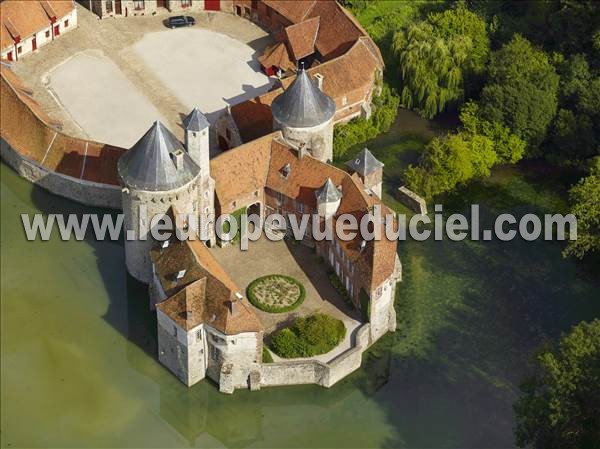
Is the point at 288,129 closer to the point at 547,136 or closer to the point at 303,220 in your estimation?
→ the point at 303,220

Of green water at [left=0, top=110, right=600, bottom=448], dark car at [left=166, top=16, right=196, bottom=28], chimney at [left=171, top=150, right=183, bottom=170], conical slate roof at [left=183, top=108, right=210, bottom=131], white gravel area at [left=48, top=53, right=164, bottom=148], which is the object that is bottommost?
green water at [left=0, top=110, right=600, bottom=448]

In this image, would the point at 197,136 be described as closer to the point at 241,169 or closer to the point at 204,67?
the point at 241,169

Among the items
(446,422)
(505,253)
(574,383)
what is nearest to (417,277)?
(505,253)

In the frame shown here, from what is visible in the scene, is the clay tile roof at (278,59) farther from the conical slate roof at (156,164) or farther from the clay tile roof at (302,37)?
the conical slate roof at (156,164)

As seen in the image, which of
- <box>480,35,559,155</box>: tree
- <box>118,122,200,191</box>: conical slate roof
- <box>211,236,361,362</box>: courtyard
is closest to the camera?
<box>118,122,200,191</box>: conical slate roof

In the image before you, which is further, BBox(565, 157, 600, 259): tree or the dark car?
the dark car

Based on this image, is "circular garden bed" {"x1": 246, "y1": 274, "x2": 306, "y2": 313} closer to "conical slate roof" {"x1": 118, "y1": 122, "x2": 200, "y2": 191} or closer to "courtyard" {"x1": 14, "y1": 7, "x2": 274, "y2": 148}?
"conical slate roof" {"x1": 118, "y1": 122, "x2": 200, "y2": 191}

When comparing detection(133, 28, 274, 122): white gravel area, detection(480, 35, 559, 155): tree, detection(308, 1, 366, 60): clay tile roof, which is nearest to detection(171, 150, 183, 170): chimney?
detection(133, 28, 274, 122): white gravel area

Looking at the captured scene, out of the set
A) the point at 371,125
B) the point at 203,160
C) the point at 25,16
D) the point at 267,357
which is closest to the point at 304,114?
the point at 203,160
